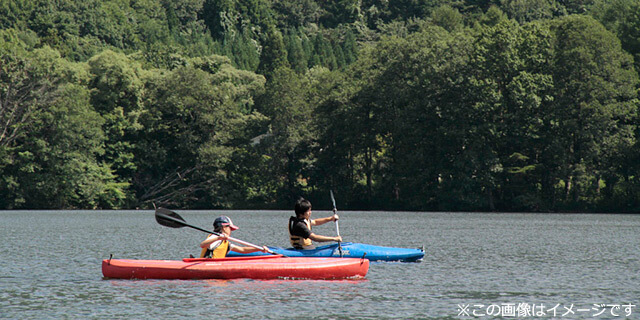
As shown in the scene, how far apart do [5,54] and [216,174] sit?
66.9 feet

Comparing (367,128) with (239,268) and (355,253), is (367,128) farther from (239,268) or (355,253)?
(239,268)

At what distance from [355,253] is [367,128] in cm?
5448

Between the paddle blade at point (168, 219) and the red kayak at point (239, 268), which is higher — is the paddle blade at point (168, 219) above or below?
above

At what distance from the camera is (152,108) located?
78562mm

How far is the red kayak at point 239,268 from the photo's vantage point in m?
20.5

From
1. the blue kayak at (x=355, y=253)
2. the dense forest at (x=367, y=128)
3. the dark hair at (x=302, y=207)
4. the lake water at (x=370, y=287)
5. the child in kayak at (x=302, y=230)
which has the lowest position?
the lake water at (x=370, y=287)

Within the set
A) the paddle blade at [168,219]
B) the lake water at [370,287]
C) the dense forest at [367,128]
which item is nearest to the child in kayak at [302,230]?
the lake water at [370,287]

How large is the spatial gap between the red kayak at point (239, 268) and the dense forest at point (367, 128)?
1932 inches

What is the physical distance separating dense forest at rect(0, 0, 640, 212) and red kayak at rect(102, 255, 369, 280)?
49.1m

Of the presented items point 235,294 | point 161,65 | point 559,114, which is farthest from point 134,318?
point 161,65

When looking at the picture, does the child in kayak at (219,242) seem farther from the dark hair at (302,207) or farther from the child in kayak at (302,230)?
the dark hair at (302,207)

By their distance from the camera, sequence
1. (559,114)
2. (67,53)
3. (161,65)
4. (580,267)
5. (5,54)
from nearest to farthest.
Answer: (580,267)
(559,114)
(5,54)
(161,65)
(67,53)

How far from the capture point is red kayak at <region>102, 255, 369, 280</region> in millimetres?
20531

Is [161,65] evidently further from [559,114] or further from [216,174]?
[559,114]
